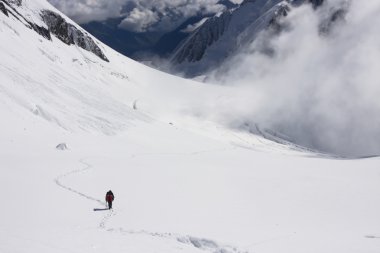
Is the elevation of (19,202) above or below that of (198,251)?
above

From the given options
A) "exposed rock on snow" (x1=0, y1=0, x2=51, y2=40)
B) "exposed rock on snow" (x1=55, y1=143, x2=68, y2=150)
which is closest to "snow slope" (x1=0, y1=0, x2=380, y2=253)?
"exposed rock on snow" (x1=55, y1=143, x2=68, y2=150)

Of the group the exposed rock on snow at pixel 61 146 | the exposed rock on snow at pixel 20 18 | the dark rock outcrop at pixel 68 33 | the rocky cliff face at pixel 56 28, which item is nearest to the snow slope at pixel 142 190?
the exposed rock on snow at pixel 61 146

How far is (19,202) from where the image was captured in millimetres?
27375

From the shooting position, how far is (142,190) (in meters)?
36.1

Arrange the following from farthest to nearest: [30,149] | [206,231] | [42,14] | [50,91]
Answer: [42,14]
[50,91]
[30,149]
[206,231]

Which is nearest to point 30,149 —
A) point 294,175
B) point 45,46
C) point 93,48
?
point 294,175

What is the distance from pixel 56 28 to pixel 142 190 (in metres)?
121

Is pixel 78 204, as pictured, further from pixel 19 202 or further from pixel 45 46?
pixel 45 46

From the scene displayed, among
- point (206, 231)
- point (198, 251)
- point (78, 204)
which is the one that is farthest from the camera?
point (78, 204)

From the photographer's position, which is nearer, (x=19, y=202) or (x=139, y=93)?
(x=19, y=202)

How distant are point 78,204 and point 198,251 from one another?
1006 centimetres

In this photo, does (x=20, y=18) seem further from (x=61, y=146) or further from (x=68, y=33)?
(x=61, y=146)

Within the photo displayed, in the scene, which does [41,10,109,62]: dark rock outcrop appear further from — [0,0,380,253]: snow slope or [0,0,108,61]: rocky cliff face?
[0,0,380,253]: snow slope

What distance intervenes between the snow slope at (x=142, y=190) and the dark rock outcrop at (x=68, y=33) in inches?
2100
